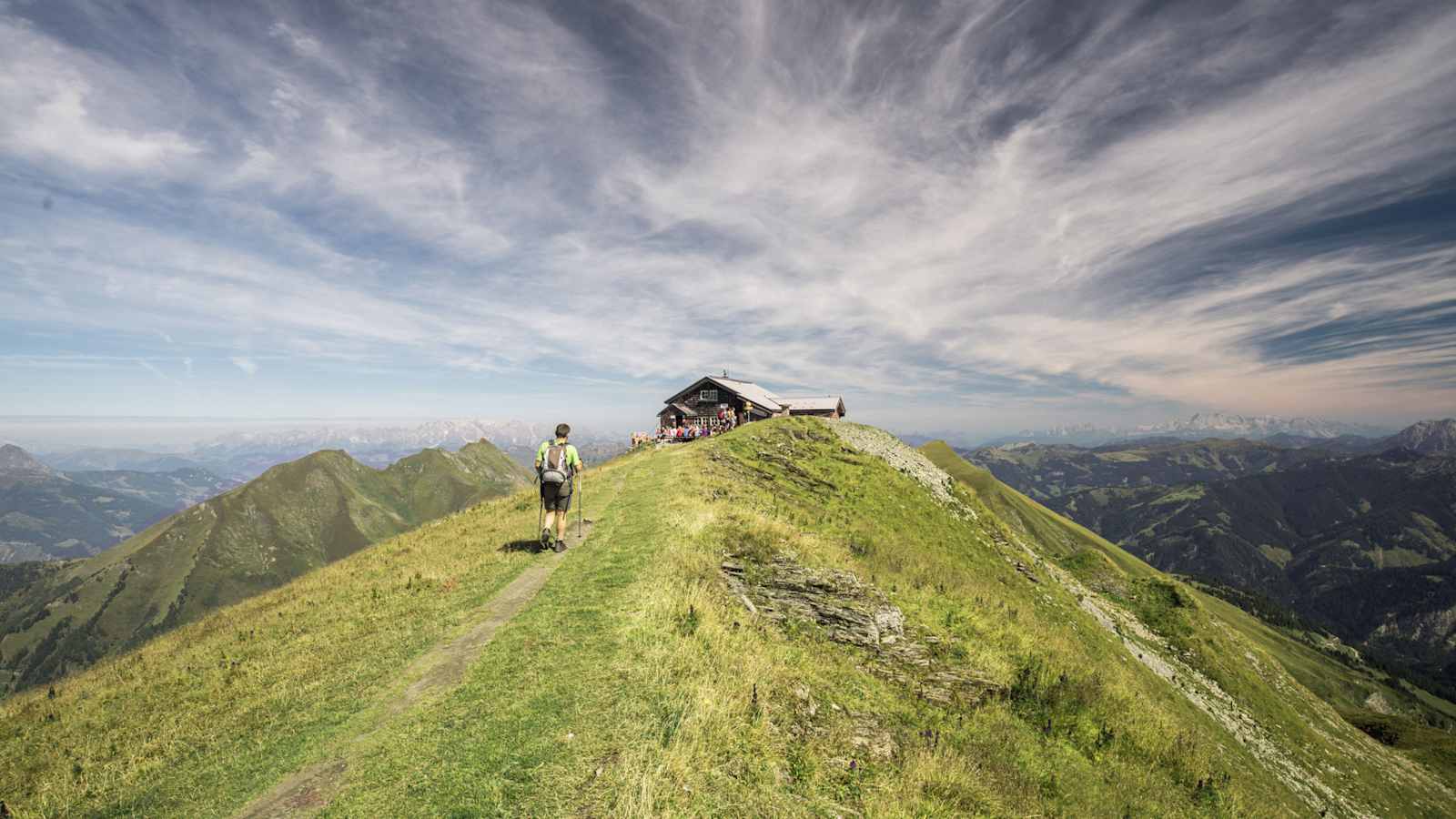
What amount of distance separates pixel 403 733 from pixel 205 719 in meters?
5.69

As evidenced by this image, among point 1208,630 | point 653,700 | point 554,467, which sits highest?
point 554,467

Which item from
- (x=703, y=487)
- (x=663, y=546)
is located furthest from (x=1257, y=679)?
(x=663, y=546)

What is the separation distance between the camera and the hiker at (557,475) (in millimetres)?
18719

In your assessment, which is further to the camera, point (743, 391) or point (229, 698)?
point (743, 391)

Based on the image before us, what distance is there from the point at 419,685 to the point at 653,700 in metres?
5.52

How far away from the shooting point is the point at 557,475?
1866 centimetres

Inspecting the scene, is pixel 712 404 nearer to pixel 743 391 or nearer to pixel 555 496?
pixel 743 391

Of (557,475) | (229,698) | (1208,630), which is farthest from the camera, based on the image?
(1208,630)

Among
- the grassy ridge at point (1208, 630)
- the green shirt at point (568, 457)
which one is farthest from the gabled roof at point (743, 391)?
the green shirt at point (568, 457)

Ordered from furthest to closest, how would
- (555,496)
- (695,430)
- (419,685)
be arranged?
(695,430) < (555,496) < (419,685)

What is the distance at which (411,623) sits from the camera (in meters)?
14.3

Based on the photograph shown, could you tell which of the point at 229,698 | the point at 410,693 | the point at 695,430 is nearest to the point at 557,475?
the point at 410,693

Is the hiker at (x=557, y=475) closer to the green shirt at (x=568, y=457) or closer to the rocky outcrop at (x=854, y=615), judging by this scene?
the green shirt at (x=568, y=457)

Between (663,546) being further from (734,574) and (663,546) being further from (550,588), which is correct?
(550,588)
